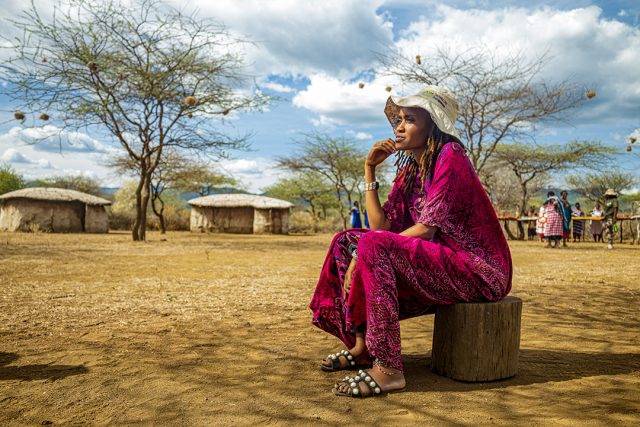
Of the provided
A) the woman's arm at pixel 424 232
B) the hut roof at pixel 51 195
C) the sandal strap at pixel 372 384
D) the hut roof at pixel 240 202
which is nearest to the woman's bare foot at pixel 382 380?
the sandal strap at pixel 372 384

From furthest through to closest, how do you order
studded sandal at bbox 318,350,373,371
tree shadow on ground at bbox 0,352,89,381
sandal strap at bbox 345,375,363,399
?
studded sandal at bbox 318,350,373,371 → tree shadow on ground at bbox 0,352,89,381 → sandal strap at bbox 345,375,363,399

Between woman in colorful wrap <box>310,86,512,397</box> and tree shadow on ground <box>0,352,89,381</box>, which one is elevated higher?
woman in colorful wrap <box>310,86,512,397</box>

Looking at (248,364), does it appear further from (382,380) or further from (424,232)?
(424,232)

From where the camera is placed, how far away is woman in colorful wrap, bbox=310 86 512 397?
6.45 ft

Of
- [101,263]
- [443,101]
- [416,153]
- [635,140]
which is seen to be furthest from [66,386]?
[635,140]

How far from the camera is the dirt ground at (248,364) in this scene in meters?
1.74

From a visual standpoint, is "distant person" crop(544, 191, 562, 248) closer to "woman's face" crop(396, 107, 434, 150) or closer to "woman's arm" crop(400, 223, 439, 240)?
A: "woman's face" crop(396, 107, 434, 150)

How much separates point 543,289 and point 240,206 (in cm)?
2110

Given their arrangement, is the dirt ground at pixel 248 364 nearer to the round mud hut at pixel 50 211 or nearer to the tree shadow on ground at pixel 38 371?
the tree shadow on ground at pixel 38 371

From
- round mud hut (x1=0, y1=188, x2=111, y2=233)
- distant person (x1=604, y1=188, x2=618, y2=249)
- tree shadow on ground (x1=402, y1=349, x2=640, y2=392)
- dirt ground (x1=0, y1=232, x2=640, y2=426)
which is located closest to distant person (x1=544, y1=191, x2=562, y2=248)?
distant person (x1=604, y1=188, x2=618, y2=249)

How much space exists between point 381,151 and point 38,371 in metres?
2.35

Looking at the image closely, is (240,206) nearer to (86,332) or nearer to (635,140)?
(635,140)

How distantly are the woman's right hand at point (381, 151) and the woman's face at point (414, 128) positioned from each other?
0.25 feet

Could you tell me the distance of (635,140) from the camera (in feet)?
36.6
